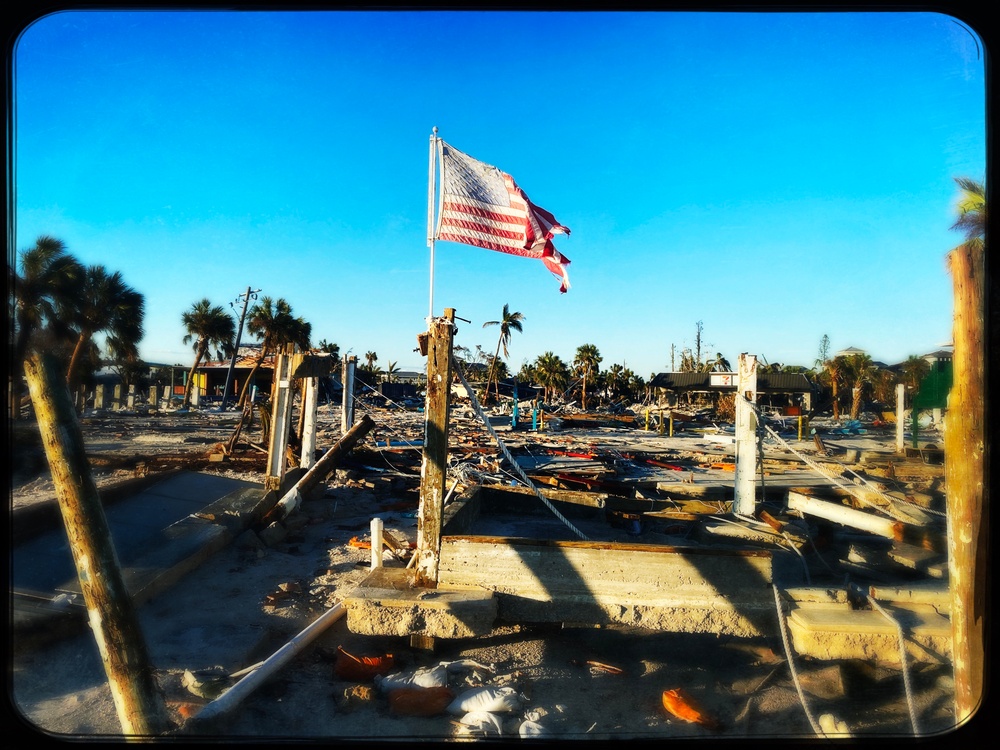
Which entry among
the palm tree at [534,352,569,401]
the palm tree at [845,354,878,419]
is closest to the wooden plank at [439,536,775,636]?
the palm tree at [845,354,878,419]

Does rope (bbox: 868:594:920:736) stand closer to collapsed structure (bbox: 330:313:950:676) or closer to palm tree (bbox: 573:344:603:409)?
collapsed structure (bbox: 330:313:950:676)

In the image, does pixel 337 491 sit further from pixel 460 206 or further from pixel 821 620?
pixel 821 620

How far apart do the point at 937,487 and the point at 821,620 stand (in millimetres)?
8644

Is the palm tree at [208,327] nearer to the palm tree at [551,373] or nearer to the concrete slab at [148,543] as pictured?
the palm tree at [551,373]

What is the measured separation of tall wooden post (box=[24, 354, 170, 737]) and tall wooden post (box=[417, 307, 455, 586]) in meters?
2.39

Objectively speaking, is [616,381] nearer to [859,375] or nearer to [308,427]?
[859,375]

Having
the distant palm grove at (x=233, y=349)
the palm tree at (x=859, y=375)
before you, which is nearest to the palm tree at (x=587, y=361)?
the distant palm grove at (x=233, y=349)

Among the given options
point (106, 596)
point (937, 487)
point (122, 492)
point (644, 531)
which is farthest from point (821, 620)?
point (122, 492)

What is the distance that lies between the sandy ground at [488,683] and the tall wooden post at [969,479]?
18.5 inches

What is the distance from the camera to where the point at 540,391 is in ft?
185

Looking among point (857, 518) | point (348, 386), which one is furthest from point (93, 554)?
point (348, 386)

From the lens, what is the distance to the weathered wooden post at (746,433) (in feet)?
25.4

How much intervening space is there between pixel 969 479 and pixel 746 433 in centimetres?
422

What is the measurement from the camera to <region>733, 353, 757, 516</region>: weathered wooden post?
25.4 feet
